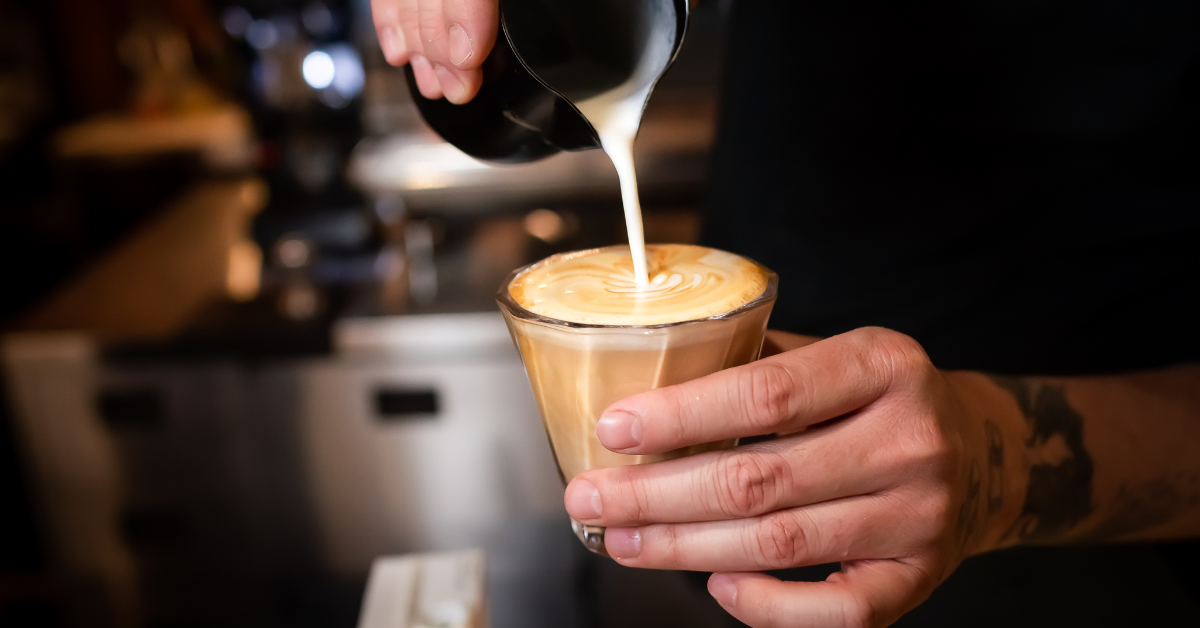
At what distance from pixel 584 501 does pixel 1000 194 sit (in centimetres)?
99

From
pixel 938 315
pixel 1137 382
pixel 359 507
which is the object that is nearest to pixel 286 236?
pixel 359 507

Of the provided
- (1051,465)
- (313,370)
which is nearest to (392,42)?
(1051,465)

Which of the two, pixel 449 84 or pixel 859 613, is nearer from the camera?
pixel 859 613

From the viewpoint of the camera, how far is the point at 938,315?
1.40 m

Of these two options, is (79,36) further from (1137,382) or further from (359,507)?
(1137,382)

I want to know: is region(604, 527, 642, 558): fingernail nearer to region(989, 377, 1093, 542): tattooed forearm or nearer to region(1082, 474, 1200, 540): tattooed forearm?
region(989, 377, 1093, 542): tattooed forearm

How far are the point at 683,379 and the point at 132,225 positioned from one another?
3.64 meters

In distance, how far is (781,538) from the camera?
761 mm

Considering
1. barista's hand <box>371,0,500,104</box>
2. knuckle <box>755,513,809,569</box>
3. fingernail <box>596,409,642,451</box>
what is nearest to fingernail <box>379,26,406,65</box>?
barista's hand <box>371,0,500,104</box>

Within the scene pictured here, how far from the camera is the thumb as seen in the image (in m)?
0.77

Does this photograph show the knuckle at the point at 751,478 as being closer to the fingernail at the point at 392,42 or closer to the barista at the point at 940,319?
the barista at the point at 940,319

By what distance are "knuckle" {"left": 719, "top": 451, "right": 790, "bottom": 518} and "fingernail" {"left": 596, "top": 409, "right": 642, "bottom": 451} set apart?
0.29ft

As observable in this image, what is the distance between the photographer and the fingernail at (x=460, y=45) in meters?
0.83

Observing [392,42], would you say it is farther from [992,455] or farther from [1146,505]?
[1146,505]
